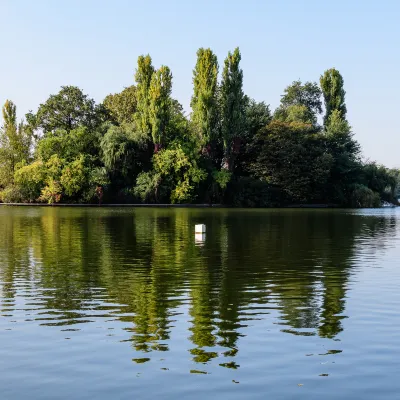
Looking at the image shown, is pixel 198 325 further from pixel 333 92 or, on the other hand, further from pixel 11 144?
pixel 333 92

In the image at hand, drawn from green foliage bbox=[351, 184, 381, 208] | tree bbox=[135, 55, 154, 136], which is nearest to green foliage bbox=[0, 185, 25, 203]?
tree bbox=[135, 55, 154, 136]


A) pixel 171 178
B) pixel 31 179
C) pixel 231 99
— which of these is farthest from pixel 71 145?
pixel 231 99

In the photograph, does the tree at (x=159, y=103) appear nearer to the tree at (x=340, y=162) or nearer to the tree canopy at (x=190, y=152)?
the tree canopy at (x=190, y=152)

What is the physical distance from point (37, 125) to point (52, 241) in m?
A: 70.4

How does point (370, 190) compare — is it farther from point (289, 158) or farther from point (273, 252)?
point (273, 252)

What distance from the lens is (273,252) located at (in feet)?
78.7

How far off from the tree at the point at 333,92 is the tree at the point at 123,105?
29102mm

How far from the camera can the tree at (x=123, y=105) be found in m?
97.3

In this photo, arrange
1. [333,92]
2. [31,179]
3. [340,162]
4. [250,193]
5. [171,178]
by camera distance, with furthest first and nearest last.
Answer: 1. [333,92]
2. [340,162]
3. [250,193]
4. [31,179]
5. [171,178]

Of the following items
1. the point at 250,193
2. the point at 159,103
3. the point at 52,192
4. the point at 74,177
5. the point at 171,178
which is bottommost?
the point at 250,193

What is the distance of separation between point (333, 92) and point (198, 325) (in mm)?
90933

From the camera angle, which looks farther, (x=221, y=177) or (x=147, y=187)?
(x=221, y=177)

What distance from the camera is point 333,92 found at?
97688 mm

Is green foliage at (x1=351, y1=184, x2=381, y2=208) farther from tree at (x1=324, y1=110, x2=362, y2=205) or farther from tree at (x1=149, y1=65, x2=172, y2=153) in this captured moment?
tree at (x1=149, y1=65, x2=172, y2=153)
